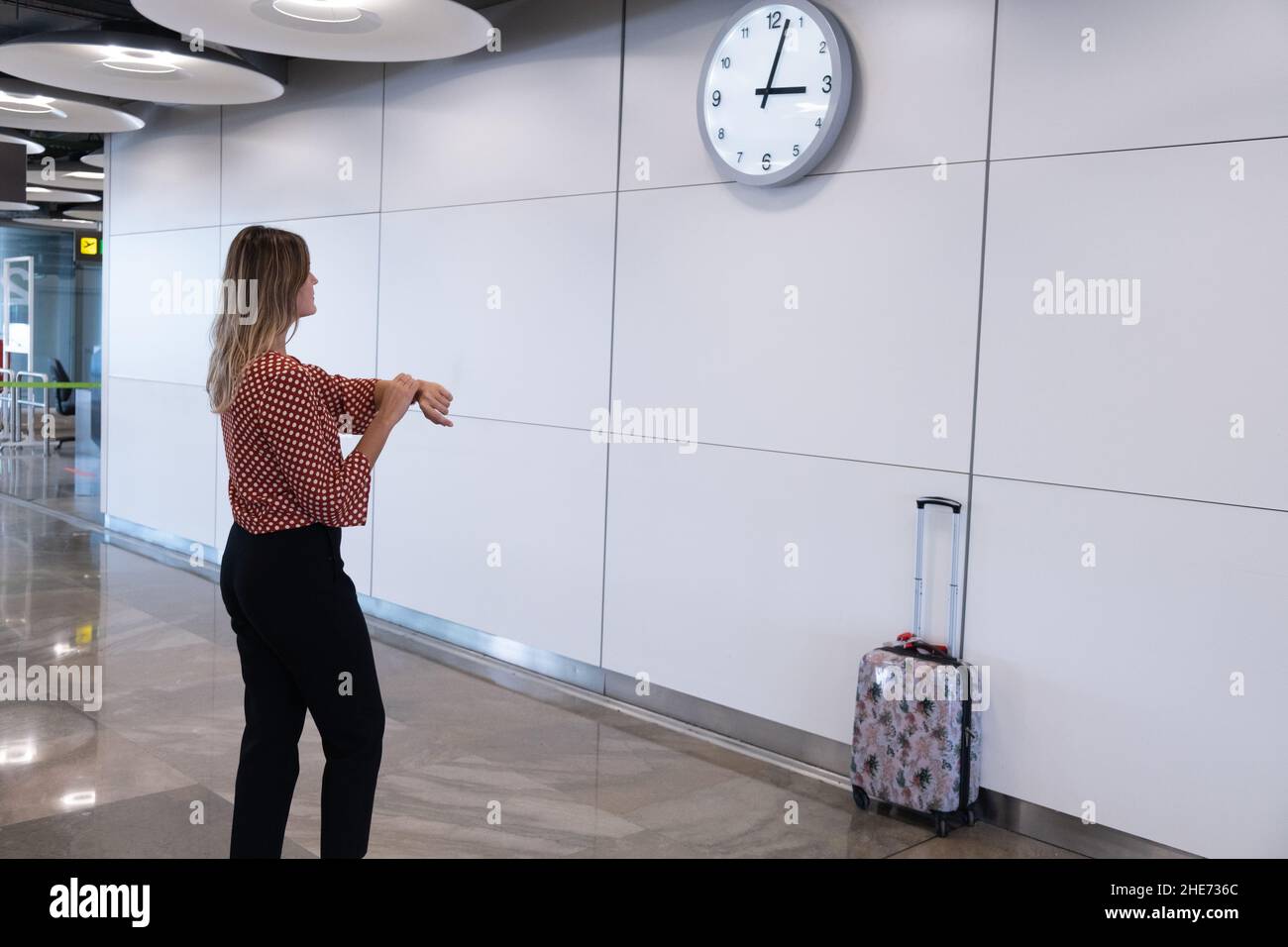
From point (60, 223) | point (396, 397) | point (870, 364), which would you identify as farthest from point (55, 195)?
point (396, 397)

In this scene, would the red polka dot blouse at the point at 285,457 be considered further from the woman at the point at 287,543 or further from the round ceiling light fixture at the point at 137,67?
the round ceiling light fixture at the point at 137,67

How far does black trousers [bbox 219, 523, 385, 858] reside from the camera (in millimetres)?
2623

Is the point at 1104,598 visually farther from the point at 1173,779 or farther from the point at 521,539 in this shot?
the point at 521,539

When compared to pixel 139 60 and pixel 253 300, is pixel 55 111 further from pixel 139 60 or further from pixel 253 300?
pixel 253 300

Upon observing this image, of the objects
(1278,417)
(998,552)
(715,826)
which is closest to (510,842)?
(715,826)

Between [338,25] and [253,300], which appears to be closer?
[253,300]

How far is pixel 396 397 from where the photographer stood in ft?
9.14

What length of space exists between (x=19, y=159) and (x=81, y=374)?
5069mm

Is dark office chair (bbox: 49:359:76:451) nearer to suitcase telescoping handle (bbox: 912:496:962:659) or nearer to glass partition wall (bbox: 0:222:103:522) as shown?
glass partition wall (bbox: 0:222:103:522)

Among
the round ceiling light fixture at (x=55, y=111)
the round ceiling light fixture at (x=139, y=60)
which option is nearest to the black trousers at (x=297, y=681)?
the round ceiling light fixture at (x=139, y=60)

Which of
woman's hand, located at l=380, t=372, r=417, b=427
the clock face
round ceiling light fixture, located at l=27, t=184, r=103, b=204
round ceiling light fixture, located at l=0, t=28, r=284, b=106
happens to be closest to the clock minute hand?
the clock face

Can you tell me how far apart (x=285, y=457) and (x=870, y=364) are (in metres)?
2.15

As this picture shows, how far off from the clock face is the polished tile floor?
2136 mm

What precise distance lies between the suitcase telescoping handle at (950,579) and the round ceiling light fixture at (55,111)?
5575 millimetres
